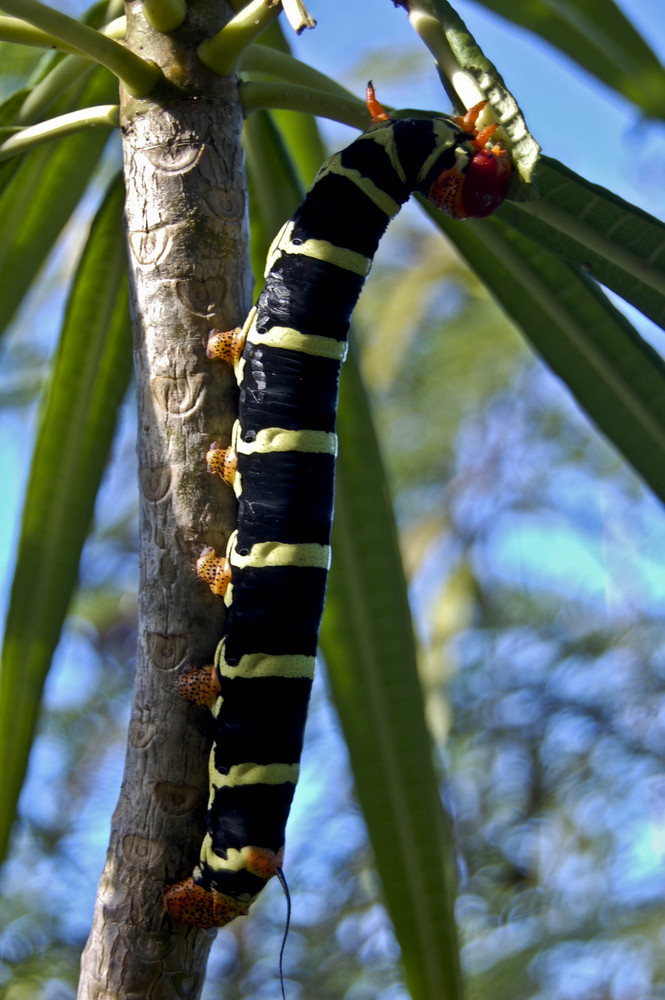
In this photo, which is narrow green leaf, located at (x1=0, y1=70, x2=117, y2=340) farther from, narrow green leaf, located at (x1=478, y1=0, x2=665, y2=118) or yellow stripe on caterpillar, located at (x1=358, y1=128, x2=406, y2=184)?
narrow green leaf, located at (x1=478, y1=0, x2=665, y2=118)

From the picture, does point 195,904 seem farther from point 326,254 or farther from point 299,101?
point 299,101

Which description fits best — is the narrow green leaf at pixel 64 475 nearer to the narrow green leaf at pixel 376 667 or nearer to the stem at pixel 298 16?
the narrow green leaf at pixel 376 667

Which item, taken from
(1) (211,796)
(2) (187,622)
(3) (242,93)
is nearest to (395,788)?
(1) (211,796)

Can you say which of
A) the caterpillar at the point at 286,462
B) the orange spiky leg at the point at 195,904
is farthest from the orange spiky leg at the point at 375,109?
the orange spiky leg at the point at 195,904

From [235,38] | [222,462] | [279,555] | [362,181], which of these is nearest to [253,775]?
[279,555]

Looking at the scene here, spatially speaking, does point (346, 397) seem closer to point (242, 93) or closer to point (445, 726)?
point (242, 93)

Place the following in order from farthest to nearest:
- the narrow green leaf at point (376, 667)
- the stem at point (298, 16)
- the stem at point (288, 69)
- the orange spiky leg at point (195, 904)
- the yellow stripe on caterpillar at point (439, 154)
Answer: the narrow green leaf at point (376, 667)
the stem at point (288, 69)
the yellow stripe on caterpillar at point (439, 154)
the orange spiky leg at point (195, 904)
the stem at point (298, 16)

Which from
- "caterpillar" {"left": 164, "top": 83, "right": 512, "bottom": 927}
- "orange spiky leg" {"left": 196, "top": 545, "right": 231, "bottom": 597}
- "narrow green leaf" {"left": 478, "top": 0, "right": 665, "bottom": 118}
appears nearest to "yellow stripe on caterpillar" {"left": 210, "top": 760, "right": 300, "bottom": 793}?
"caterpillar" {"left": 164, "top": 83, "right": 512, "bottom": 927}
